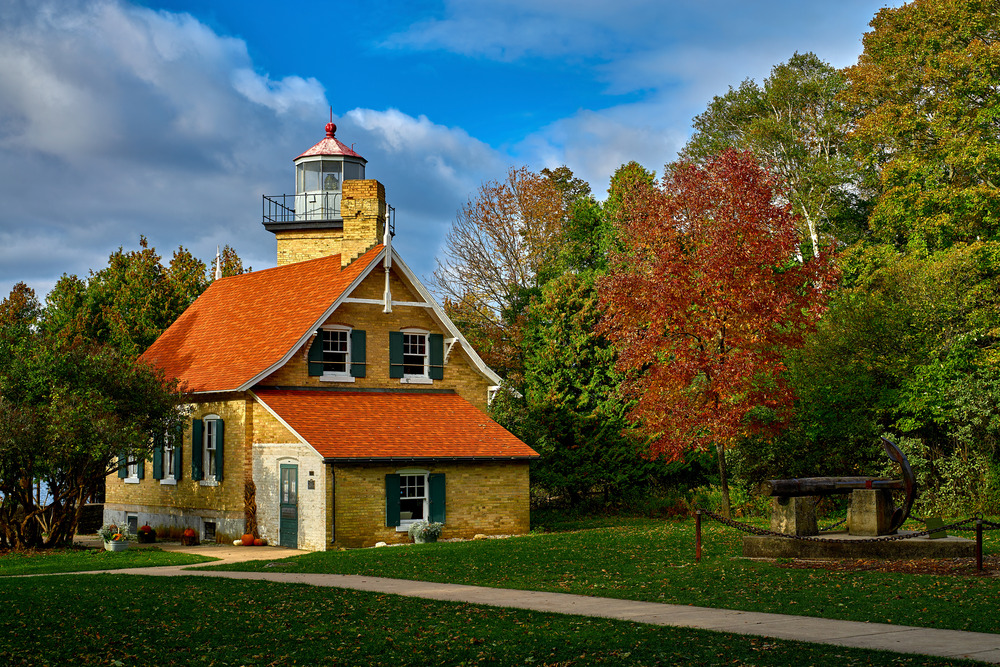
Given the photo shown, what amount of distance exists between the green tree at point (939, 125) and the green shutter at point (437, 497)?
1728cm

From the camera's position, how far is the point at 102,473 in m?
27.7

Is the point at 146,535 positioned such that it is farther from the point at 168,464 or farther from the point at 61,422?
the point at 61,422

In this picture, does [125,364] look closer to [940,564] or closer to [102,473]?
[102,473]

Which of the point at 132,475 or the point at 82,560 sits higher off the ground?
the point at 132,475

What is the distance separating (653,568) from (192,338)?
23.0m

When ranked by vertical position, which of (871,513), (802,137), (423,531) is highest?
(802,137)

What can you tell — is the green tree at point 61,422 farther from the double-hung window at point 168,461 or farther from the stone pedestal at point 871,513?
the stone pedestal at point 871,513

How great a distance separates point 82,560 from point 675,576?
14820 mm

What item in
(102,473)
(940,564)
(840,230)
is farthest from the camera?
(840,230)

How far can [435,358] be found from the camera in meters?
32.6

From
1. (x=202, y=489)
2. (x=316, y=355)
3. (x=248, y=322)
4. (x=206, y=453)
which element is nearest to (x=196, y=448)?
(x=206, y=453)

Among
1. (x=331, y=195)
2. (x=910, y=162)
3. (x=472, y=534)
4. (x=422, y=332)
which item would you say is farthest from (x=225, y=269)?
(x=910, y=162)

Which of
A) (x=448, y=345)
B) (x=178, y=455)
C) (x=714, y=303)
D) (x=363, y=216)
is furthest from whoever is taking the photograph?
(x=363, y=216)

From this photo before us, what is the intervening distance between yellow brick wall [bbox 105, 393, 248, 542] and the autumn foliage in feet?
36.7
